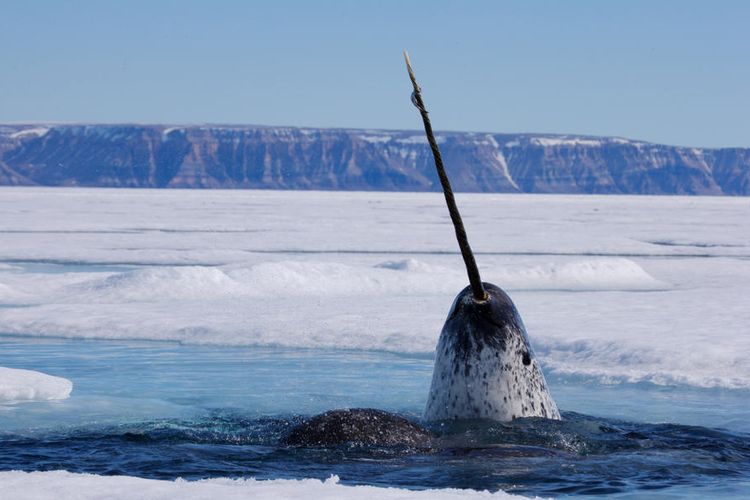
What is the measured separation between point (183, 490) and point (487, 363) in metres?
1.84

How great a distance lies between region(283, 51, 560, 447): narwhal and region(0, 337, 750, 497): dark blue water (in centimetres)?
8

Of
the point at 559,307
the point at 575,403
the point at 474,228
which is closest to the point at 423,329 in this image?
the point at 559,307

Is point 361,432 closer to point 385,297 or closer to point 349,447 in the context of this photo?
point 349,447

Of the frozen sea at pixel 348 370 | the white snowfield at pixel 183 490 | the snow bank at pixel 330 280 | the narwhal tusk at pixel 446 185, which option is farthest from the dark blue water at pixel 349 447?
the snow bank at pixel 330 280

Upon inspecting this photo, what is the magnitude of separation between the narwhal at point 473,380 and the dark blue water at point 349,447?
0.28 feet

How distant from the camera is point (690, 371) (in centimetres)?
836

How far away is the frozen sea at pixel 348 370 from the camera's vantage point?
515 cm

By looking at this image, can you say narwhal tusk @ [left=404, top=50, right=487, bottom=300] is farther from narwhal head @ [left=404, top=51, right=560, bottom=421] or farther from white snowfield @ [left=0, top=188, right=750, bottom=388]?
white snowfield @ [left=0, top=188, right=750, bottom=388]

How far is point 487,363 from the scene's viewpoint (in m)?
5.48

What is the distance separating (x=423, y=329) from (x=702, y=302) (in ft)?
11.7

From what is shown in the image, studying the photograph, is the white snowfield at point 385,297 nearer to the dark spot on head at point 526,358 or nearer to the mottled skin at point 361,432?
the dark spot on head at point 526,358

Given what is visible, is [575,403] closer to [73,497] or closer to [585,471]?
[585,471]

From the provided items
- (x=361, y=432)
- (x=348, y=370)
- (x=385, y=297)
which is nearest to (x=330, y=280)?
(x=385, y=297)

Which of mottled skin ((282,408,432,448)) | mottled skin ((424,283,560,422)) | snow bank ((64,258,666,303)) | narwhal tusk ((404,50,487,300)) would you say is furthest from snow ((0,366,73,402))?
snow bank ((64,258,666,303))
